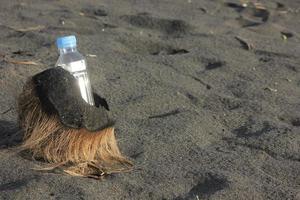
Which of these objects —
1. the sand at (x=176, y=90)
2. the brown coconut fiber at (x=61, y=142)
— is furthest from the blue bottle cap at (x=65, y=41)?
the sand at (x=176, y=90)

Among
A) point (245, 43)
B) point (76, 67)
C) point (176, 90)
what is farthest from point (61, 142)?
point (245, 43)

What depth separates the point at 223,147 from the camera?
2848 millimetres

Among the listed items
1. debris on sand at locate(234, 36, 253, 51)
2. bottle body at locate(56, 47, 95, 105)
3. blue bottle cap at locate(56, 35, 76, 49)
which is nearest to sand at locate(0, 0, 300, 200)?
debris on sand at locate(234, 36, 253, 51)

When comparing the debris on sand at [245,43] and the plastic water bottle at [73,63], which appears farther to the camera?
the debris on sand at [245,43]

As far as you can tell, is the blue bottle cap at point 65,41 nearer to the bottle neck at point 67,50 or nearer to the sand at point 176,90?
the bottle neck at point 67,50

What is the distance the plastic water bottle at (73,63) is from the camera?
254cm

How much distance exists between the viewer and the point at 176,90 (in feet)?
11.4

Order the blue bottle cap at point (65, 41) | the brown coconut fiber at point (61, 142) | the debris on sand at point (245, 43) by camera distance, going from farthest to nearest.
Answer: the debris on sand at point (245, 43), the blue bottle cap at point (65, 41), the brown coconut fiber at point (61, 142)

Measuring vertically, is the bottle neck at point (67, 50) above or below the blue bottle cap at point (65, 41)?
below

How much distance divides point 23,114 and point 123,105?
0.82m

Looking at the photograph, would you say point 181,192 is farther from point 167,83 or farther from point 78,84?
point 167,83

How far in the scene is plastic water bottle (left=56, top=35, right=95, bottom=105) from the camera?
2.54 meters

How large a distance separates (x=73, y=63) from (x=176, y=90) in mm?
996

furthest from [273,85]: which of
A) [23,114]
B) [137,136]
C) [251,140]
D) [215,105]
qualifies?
[23,114]
